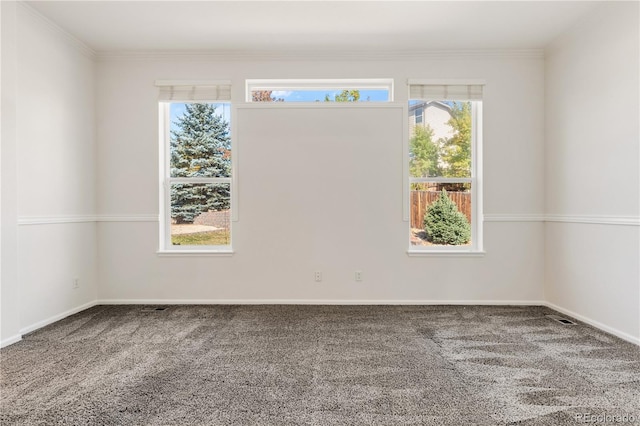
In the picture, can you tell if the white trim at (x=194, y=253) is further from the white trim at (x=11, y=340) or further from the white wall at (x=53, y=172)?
the white trim at (x=11, y=340)

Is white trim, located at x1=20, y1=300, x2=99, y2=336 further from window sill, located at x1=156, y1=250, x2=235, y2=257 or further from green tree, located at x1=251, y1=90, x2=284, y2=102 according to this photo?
green tree, located at x1=251, y1=90, x2=284, y2=102

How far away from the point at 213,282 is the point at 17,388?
205cm

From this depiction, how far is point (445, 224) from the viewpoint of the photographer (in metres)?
4.16

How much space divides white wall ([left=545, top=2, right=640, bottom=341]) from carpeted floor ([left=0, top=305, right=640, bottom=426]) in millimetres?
449

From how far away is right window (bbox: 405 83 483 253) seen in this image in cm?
412

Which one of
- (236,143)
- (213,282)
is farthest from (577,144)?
(213,282)

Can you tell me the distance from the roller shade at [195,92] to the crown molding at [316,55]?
0.99ft

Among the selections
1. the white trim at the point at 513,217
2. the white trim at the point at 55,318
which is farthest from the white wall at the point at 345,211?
the white trim at the point at 55,318

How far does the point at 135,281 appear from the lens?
4.10 m

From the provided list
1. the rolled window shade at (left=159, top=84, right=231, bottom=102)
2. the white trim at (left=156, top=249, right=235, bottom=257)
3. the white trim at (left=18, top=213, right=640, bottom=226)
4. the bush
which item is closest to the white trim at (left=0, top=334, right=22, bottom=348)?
the white trim at (left=18, top=213, right=640, bottom=226)

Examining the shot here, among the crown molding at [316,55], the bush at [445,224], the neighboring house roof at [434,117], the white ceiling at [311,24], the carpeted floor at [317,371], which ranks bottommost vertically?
the carpeted floor at [317,371]

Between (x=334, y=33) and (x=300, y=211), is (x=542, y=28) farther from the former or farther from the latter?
(x=300, y=211)

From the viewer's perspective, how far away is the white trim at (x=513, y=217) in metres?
4.00

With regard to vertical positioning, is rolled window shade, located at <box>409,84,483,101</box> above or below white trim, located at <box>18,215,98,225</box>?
above
